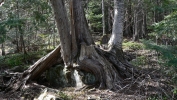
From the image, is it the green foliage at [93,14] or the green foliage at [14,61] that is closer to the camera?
the green foliage at [14,61]

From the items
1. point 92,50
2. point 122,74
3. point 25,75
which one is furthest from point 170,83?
point 25,75

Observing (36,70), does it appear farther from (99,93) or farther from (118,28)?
(118,28)

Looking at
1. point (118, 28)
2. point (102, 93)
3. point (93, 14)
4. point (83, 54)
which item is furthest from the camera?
point (93, 14)

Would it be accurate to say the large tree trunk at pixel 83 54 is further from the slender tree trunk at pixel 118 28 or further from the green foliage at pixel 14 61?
the green foliage at pixel 14 61

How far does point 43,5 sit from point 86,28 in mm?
5034

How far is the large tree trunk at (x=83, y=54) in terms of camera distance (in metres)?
8.27

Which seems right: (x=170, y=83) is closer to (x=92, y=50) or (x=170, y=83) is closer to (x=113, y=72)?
(x=113, y=72)

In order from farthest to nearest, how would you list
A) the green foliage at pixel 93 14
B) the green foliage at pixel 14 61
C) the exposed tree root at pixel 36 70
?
the green foliage at pixel 93 14 < the green foliage at pixel 14 61 < the exposed tree root at pixel 36 70

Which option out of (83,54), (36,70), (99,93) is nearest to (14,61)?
(36,70)

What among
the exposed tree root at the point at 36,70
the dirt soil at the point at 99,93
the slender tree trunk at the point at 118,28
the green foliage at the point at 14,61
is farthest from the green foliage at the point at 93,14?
the dirt soil at the point at 99,93

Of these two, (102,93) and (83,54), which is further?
(83,54)

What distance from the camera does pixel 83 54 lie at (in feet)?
28.3

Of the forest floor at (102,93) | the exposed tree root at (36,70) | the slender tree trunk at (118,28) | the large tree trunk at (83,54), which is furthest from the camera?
the slender tree trunk at (118,28)

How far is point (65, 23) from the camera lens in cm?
845
